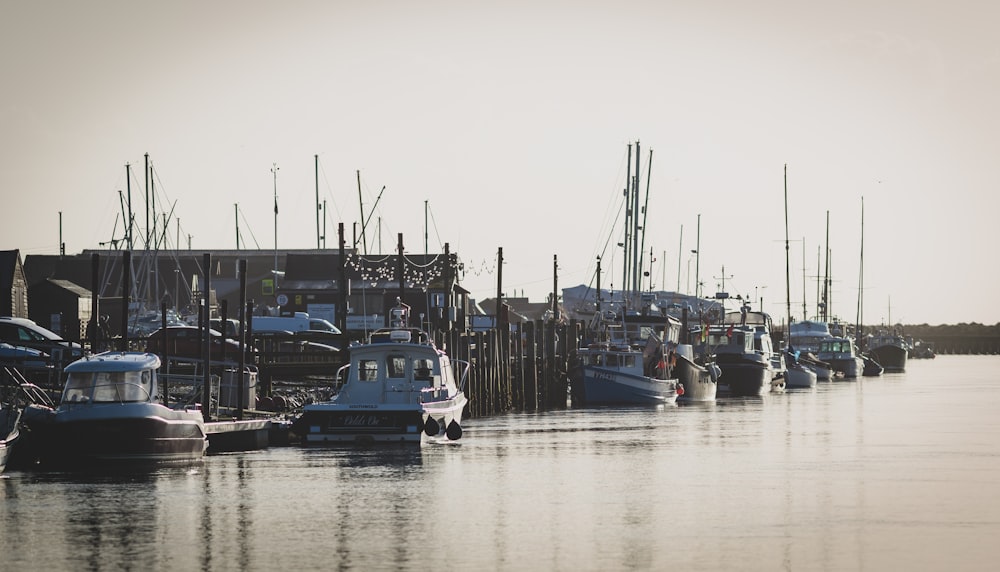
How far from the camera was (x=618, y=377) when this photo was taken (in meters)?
76.1

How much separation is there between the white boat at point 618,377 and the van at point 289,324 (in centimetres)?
1503

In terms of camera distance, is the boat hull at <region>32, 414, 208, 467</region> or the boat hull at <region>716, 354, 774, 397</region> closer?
the boat hull at <region>32, 414, 208, 467</region>

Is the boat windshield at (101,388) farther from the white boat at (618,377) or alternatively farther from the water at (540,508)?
the white boat at (618,377)

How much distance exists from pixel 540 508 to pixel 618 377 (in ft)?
142

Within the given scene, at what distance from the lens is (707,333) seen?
9519 cm

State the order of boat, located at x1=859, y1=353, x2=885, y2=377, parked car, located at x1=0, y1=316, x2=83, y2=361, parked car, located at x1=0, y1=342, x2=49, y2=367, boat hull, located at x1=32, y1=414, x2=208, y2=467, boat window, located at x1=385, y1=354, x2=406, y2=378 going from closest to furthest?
boat hull, located at x1=32, y1=414, x2=208, y2=467 → boat window, located at x1=385, y1=354, x2=406, y2=378 → parked car, located at x1=0, y1=342, x2=49, y2=367 → parked car, located at x1=0, y1=316, x2=83, y2=361 → boat, located at x1=859, y1=353, x2=885, y2=377

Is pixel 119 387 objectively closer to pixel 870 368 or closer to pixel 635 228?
pixel 635 228

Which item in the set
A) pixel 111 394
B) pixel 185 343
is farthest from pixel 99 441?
pixel 185 343

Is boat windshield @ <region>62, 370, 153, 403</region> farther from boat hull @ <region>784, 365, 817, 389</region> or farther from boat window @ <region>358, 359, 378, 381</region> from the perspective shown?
boat hull @ <region>784, 365, 817, 389</region>

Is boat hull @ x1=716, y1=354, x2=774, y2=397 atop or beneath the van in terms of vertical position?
beneath

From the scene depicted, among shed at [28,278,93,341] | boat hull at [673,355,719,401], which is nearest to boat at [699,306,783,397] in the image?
boat hull at [673,355,719,401]

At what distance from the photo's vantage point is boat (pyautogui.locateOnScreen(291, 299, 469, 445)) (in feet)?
149

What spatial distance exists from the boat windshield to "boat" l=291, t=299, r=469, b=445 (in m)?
7.06

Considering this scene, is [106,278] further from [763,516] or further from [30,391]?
[763,516]
